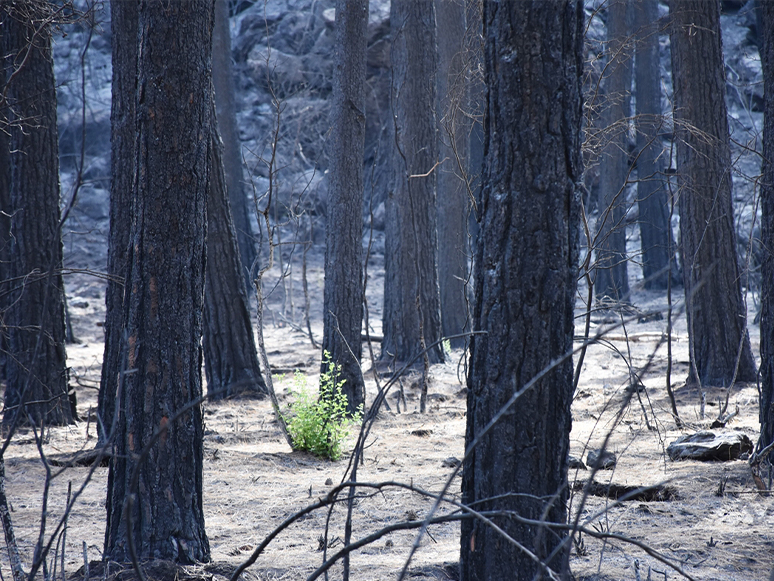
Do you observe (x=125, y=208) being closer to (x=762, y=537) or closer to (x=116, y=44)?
(x=116, y=44)

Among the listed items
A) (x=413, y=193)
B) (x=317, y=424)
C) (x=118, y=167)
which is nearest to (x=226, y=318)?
(x=317, y=424)

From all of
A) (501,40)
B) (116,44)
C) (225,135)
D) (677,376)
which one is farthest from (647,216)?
(501,40)

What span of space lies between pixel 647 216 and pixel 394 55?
11.2 meters

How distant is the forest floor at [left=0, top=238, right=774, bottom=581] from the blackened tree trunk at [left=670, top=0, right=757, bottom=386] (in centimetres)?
46

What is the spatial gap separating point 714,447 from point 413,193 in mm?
6176

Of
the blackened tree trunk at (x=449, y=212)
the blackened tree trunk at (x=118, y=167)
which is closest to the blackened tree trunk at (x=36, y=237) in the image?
the blackened tree trunk at (x=118, y=167)

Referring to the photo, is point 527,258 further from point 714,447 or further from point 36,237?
point 36,237

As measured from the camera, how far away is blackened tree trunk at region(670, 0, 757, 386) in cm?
746

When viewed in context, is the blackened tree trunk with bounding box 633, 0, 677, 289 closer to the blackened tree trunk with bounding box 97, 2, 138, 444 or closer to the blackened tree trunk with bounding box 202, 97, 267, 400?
the blackened tree trunk with bounding box 202, 97, 267, 400

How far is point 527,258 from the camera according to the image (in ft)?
7.96

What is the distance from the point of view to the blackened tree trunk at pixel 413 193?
982 cm

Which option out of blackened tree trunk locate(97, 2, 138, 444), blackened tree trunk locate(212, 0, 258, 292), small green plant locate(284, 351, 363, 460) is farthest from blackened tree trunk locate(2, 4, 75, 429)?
blackened tree trunk locate(212, 0, 258, 292)

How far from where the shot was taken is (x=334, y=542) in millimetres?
3660

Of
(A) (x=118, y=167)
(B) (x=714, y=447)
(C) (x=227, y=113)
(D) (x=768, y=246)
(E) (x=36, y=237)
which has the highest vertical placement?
(C) (x=227, y=113)
